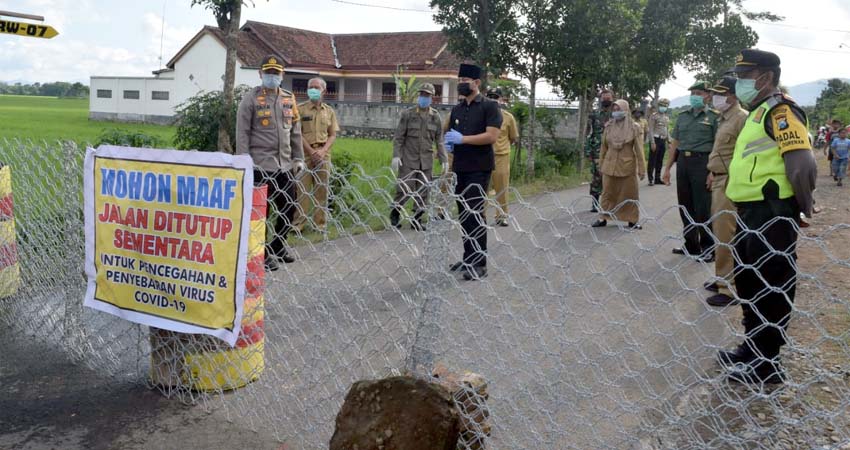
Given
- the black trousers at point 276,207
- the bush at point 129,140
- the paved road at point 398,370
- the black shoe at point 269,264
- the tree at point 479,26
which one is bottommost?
the paved road at point 398,370

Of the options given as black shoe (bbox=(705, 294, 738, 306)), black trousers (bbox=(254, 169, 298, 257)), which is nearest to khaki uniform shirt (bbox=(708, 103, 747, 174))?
black shoe (bbox=(705, 294, 738, 306))

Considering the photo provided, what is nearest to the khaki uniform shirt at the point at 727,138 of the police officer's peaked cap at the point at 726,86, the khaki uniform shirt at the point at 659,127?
the police officer's peaked cap at the point at 726,86

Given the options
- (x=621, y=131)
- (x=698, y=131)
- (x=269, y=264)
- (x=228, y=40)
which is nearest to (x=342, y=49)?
(x=228, y=40)

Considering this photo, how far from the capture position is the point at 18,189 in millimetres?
5945

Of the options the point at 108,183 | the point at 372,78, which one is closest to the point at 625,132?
the point at 108,183

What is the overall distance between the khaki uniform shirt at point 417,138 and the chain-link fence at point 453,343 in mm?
2434

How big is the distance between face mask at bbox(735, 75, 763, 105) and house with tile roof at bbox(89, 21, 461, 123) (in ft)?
105

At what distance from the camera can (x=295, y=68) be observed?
36438mm

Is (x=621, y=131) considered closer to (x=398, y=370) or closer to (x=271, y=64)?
(x=271, y=64)

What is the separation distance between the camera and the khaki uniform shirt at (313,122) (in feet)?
26.6

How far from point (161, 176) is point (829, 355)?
4.12 m

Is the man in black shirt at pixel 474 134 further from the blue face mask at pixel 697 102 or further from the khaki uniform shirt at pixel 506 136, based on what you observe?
the khaki uniform shirt at pixel 506 136

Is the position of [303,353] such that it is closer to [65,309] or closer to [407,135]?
[65,309]

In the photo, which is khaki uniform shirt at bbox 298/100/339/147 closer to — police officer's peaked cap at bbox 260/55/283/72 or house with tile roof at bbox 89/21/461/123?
police officer's peaked cap at bbox 260/55/283/72
